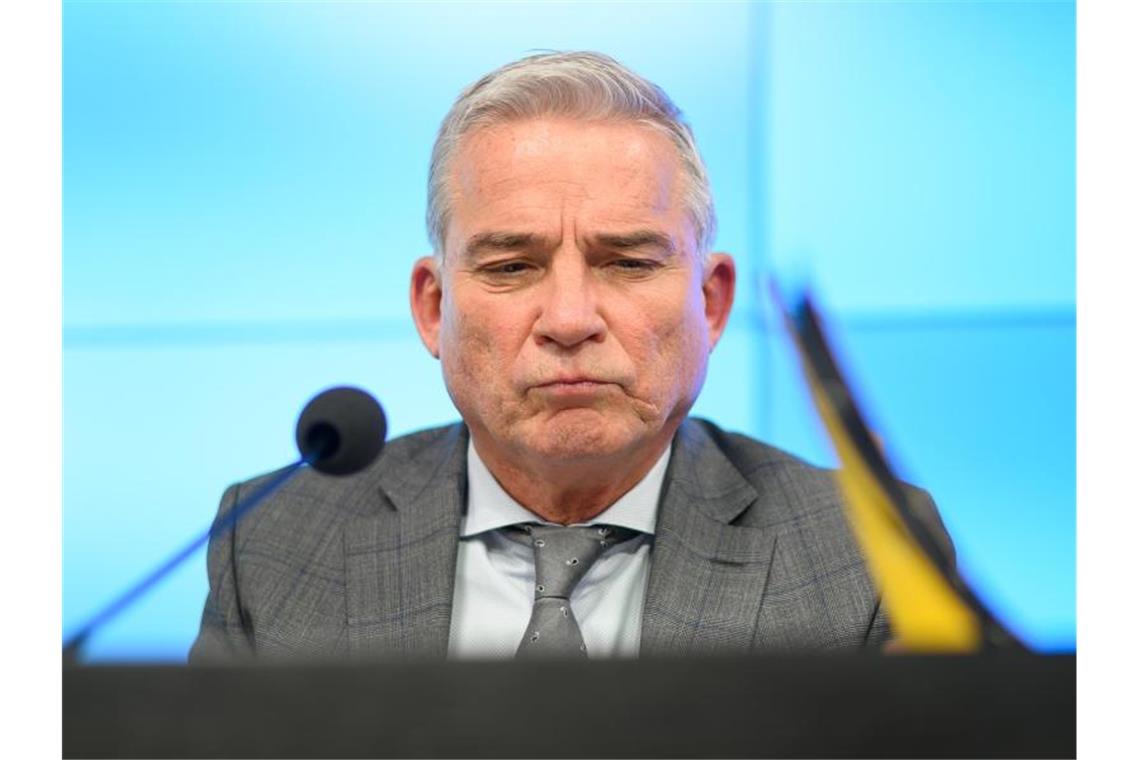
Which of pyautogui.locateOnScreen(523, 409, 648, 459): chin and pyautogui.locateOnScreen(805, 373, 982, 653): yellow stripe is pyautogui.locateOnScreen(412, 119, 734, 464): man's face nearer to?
pyautogui.locateOnScreen(523, 409, 648, 459): chin

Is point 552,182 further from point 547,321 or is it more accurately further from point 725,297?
point 725,297

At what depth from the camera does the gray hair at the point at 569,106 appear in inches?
60.5

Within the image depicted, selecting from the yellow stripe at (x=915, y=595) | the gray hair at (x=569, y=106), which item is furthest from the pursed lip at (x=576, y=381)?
the yellow stripe at (x=915, y=595)

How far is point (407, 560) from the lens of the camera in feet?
5.08

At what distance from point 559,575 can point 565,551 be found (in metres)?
0.04

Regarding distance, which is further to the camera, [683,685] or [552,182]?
[552,182]

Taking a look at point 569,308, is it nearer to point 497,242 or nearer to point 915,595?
point 497,242

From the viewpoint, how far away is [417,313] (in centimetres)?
168

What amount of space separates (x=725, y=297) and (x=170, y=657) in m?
1.03

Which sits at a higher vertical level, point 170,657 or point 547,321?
point 547,321

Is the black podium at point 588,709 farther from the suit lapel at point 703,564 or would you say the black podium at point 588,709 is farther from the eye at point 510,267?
the eye at point 510,267

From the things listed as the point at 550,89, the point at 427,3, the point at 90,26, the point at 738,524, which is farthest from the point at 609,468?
the point at 90,26

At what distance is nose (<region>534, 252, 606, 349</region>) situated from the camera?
144 cm

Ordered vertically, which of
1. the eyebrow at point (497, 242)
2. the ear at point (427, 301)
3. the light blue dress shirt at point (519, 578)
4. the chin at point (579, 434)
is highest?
the eyebrow at point (497, 242)
